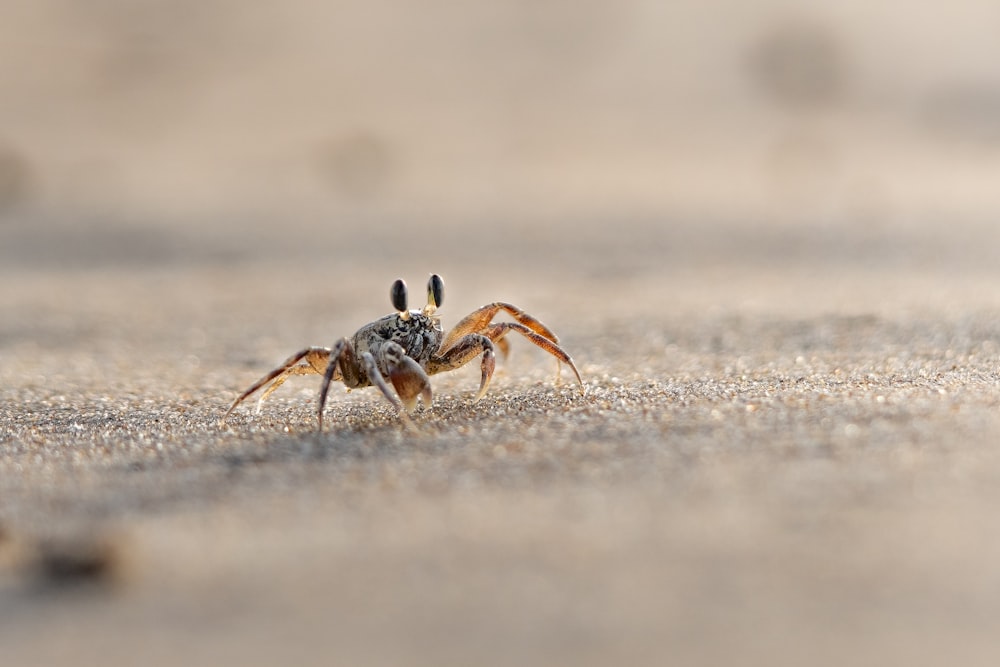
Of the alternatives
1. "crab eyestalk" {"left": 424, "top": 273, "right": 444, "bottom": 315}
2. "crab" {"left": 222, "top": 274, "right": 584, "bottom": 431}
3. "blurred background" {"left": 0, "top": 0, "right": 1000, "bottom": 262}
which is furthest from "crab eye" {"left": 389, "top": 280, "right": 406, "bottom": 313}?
"blurred background" {"left": 0, "top": 0, "right": 1000, "bottom": 262}

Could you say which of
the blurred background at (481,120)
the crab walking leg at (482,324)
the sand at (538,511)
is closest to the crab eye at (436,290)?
the crab walking leg at (482,324)

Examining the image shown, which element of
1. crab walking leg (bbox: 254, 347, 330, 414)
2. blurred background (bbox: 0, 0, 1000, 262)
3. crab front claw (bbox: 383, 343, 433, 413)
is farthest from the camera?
blurred background (bbox: 0, 0, 1000, 262)

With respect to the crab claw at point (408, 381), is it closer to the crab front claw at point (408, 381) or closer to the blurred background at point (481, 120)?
the crab front claw at point (408, 381)

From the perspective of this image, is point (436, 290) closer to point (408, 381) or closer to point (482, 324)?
point (482, 324)

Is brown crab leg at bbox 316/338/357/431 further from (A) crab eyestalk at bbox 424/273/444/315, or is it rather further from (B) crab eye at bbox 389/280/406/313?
(A) crab eyestalk at bbox 424/273/444/315

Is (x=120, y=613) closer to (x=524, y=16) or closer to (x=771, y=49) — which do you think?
(x=771, y=49)
